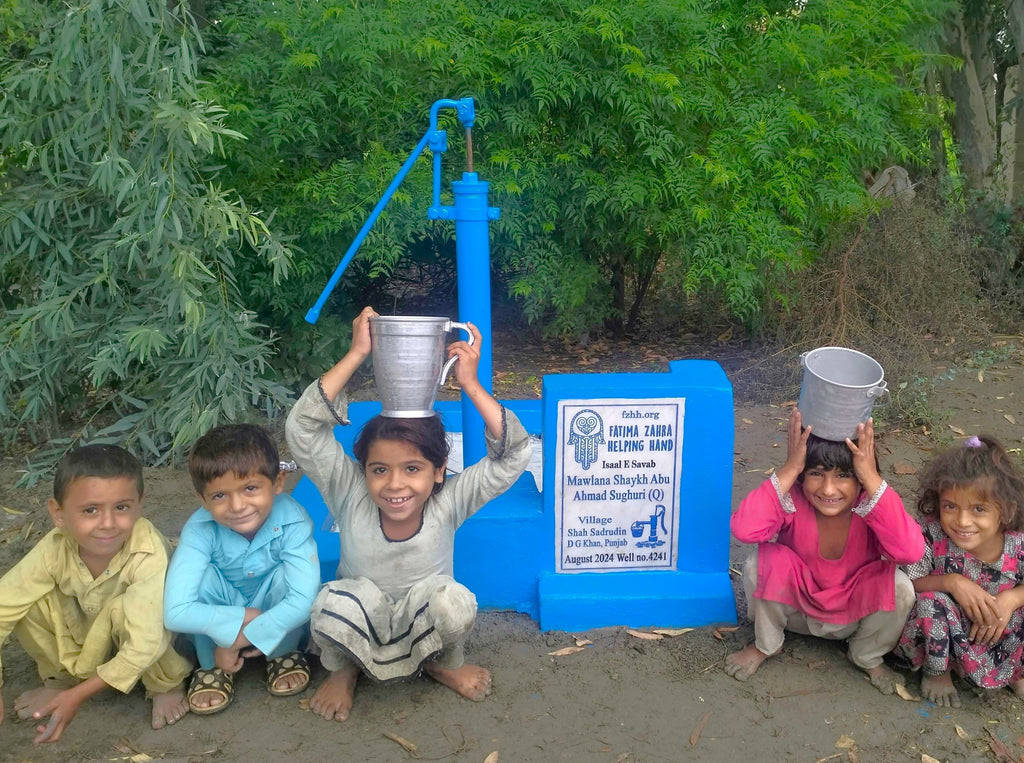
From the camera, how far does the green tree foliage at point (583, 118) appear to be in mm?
4969

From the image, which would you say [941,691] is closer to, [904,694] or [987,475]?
[904,694]

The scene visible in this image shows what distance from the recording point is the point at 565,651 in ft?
10.6

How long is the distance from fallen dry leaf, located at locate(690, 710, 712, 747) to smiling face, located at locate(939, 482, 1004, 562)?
977 millimetres

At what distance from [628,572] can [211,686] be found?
59.1 inches

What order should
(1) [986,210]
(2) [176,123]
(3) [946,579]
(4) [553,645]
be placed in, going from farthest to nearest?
(1) [986,210], (2) [176,123], (4) [553,645], (3) [946,579]

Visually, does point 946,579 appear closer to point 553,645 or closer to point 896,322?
point 553,645

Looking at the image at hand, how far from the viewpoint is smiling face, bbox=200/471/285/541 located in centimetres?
293

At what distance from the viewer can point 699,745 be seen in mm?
2762

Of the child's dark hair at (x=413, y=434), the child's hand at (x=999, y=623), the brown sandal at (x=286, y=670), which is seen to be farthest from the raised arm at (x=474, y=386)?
the child's hand at (x=999, y=623)

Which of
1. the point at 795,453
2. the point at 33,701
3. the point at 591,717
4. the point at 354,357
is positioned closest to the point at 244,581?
the point at 33,701

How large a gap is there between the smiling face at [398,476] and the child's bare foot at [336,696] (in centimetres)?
56

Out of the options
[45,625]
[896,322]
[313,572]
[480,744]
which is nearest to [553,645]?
[480,744]

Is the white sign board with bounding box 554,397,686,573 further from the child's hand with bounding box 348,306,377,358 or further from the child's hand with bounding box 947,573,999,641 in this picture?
the child's hand with bounding box 947,573,999,641

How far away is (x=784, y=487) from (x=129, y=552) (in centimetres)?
210
